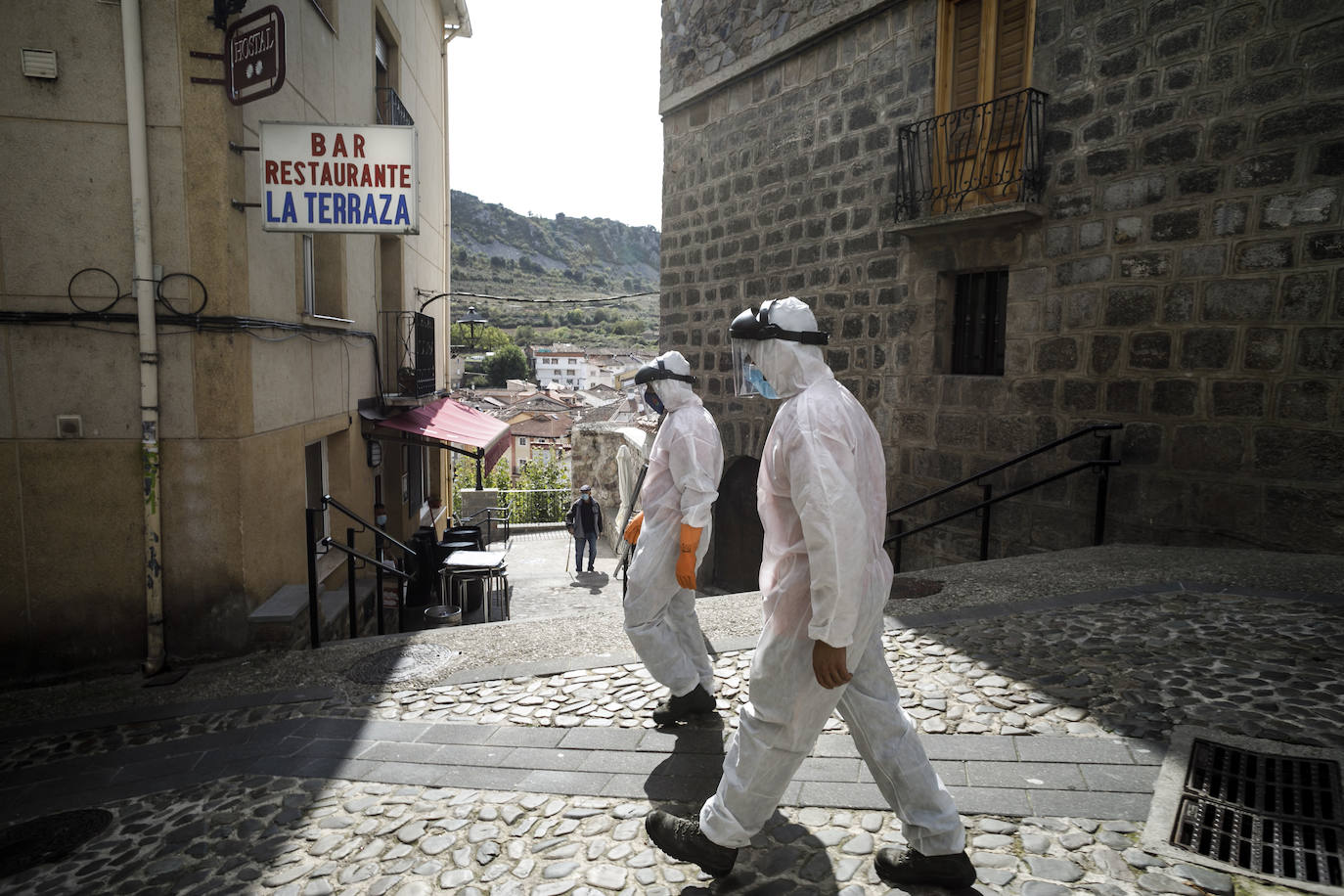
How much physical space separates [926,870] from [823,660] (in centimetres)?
75

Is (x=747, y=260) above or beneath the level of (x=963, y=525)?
above

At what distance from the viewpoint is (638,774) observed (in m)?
3.47

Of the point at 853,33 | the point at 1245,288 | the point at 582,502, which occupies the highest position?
the point at 853,33

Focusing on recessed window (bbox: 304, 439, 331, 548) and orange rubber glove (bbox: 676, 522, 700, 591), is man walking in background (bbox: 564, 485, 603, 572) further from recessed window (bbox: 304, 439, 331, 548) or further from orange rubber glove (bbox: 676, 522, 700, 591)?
orange rubber glove (bbox: 676, 522, 700, 591)

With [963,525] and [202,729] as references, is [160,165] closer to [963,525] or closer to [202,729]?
[202,729]

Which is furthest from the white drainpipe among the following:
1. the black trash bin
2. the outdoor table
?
the black trash bin

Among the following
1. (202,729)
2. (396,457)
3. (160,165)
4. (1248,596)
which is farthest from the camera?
(396,457)

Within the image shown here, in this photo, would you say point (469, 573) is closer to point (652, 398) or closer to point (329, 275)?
point (329, 275)

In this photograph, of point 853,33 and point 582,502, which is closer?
point 853,33

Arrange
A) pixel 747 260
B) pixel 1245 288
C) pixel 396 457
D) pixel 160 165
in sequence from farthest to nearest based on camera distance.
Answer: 1. pixel 396 457
2. pixel 747 260
3. pixel 1245 288
4. pixel 160 165

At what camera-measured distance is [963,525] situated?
26.6ft

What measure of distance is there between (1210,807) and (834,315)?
709cm

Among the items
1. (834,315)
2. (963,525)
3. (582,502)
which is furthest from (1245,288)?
(582,502)

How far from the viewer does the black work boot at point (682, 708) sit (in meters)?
3.89
